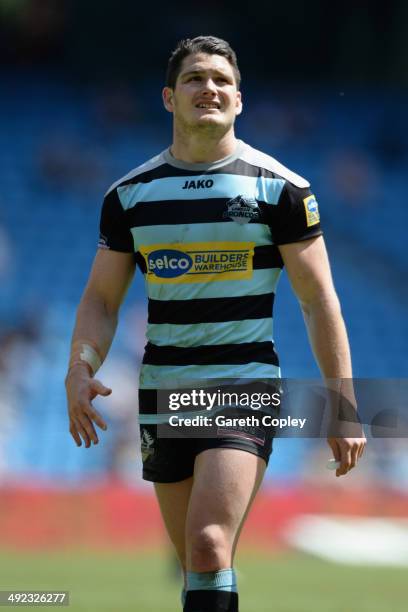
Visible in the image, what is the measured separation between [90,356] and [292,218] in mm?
993

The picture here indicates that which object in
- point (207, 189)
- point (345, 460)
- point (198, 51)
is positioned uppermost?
point (198, 51)

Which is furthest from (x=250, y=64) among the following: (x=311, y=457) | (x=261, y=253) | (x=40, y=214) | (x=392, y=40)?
(x=261, y=253)

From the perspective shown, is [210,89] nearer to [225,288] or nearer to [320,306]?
[225,288]

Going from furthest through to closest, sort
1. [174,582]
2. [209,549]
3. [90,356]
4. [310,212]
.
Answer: [174,582]
[90,356]
[310,212]
[209,549]

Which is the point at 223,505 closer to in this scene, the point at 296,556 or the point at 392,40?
the point at 296,556

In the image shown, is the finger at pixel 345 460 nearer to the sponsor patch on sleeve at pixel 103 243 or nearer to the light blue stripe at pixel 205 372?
the light blue stripe at pixel 205 372

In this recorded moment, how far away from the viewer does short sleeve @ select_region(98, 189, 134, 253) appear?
4.94m

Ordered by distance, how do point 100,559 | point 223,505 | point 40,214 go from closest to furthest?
1. point 223,505
2. point 100,559
3. point 40,214

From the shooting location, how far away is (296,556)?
12008 millimetres

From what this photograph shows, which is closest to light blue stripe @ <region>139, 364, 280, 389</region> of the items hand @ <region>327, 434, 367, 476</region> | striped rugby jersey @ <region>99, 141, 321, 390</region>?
striped rugby jersey @ <region>99, 141, 321, 390</region>

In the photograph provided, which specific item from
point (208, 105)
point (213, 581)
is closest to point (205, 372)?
point (213, 581)

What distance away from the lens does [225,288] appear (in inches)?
184

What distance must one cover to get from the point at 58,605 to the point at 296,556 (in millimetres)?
5161

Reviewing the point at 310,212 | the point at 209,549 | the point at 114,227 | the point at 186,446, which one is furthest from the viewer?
the point at 114,227
